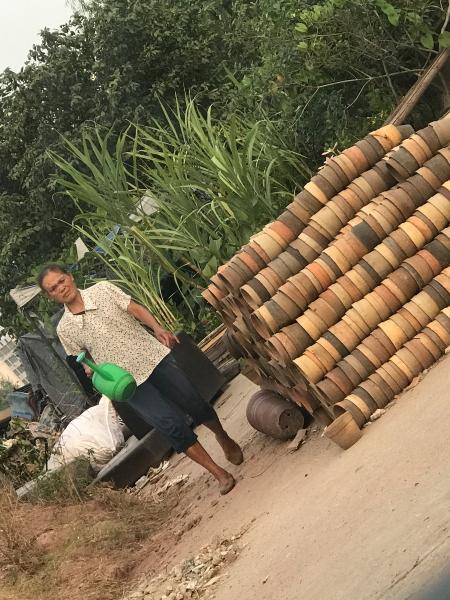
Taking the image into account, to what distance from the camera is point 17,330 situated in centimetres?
1305

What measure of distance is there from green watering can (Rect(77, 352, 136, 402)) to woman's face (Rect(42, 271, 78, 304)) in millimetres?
297

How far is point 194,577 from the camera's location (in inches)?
140

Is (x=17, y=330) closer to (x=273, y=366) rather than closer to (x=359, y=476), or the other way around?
(x=273, y=366)

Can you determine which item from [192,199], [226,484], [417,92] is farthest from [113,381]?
[417,92]


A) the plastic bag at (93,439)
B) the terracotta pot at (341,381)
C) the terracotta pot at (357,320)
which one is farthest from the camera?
the plastic bag at (93,439)

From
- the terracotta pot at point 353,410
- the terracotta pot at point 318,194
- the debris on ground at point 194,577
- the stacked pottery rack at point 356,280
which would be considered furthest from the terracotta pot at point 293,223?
the debris on ground at point 194,577

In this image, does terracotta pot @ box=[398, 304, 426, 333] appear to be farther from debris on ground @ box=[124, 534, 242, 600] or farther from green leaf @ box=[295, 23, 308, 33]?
green leaf @ box=[295, 23, 308, 33]

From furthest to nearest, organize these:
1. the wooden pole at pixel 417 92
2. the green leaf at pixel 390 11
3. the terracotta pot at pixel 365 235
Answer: the green leaf at pixel 390 11
the wooden pole at pixel 417 92
the terracotta pot at pixel 365 235

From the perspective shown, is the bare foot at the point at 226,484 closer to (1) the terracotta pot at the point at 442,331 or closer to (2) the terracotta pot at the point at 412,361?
(2) the terracotta pot at the point at 412,361

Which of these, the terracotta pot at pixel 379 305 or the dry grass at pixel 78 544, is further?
the terracotta pot at pixel 379 305

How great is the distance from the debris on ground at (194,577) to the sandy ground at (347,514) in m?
0.07

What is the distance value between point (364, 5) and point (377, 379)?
4.11 meters

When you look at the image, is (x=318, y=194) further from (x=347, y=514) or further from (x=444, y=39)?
(x=444, y=39)

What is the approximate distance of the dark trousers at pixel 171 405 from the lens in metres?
4.48
